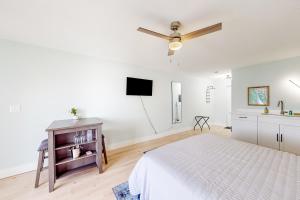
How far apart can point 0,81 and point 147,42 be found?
8.23 feet

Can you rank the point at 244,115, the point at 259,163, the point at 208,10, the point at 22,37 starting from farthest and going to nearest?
1. the point at 244,115
2. the point at 22,37
3. the point at 208,10
4. the point at 259,163

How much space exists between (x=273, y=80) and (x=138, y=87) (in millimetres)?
3650

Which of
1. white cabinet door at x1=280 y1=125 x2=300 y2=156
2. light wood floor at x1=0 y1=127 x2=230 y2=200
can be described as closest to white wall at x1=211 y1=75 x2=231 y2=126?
white cabinet door at x1=280 y1=125 x2=300 y2=156

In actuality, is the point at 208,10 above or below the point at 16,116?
above

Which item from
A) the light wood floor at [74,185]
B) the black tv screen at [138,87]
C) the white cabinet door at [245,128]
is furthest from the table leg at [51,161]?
the white cabinet door at [245,128]

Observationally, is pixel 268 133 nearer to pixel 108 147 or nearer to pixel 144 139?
pixel 144 139

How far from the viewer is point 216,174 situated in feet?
3.60

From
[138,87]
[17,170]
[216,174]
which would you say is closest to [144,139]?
[138,87]

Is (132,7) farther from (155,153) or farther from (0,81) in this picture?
(0,81)

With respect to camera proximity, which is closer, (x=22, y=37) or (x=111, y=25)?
Answer: (x=111, y=25)

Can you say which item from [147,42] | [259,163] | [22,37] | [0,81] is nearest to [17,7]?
[22,37]

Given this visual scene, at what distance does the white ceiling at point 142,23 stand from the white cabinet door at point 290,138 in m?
1.62

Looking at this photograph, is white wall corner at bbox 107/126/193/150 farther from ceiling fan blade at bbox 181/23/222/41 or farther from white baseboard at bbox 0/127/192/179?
ceiling fan blade at bbox 181/23/222/41

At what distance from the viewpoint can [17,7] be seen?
1347 millimetres
